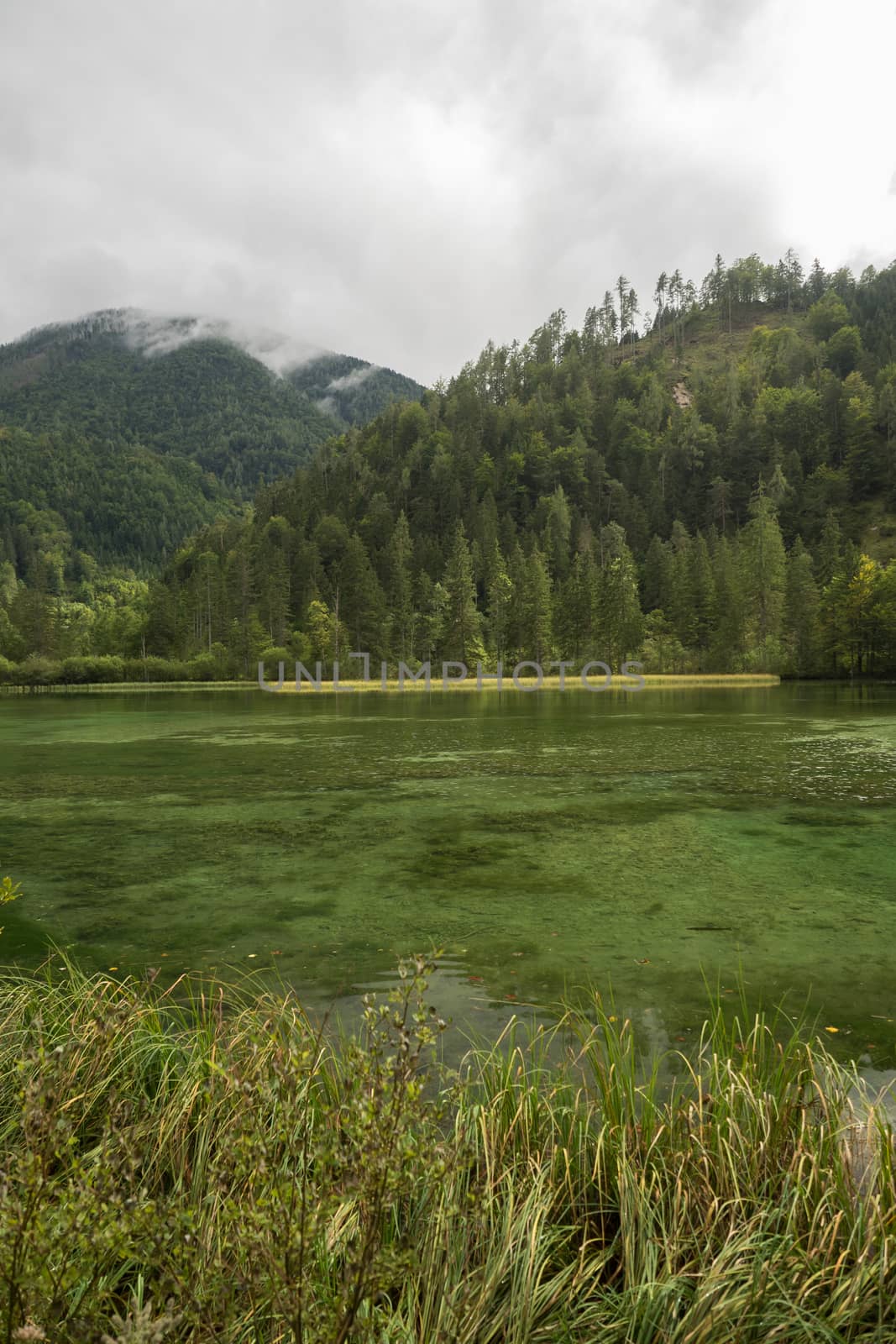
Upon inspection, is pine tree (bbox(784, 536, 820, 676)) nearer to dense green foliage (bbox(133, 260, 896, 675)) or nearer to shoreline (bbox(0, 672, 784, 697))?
dense green foliage (bbox(133, 260, 896, 675))

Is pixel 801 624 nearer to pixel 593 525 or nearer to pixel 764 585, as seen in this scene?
pixel 764 585

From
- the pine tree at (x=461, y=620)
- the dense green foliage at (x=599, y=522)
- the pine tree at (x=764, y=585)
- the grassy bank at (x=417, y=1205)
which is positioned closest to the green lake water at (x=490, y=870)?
the grassy bank at (x=417, y=1205)

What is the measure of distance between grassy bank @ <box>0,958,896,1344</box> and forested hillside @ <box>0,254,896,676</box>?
3297 inches

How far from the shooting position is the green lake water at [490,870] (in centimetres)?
730

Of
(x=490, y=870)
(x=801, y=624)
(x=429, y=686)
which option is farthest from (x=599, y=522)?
(x=490, y=870)

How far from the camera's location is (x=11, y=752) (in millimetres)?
26484

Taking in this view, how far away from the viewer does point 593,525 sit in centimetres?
14838

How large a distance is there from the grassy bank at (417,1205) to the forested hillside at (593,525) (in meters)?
83.7

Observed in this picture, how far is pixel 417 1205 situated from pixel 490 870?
793 cm

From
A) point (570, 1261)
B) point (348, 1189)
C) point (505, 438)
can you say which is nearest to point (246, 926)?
point (570, 1261)

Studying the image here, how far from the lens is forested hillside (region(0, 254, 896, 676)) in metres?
99.9

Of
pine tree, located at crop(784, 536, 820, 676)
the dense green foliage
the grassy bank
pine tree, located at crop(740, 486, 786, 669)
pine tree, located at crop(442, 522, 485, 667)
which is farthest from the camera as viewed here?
pine tree, located at crop(442, 522, 485, 667)

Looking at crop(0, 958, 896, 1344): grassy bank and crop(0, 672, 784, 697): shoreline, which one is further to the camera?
crop(0, 672, 784, 697): shoreline

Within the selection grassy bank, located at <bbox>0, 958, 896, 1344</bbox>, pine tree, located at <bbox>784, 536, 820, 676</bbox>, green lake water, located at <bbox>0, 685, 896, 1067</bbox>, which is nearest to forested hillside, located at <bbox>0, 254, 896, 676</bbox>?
pine tree, located at <bbox>784, 536, 820, 676</bbox>
